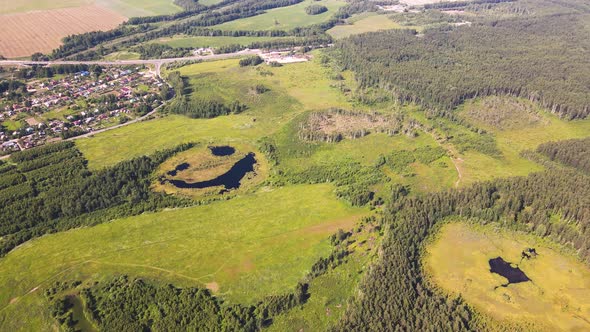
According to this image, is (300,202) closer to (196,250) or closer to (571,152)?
(196,250)

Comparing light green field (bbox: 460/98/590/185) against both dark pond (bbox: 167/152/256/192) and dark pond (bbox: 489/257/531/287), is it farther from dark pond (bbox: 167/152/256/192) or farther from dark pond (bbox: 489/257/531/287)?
dark pond (bbox: 167/152/256/192)

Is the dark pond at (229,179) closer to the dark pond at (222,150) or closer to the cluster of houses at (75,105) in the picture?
the dark pond at (222,150)

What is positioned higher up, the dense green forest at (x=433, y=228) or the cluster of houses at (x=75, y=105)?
the cluster of houses at (x=75, y=105)

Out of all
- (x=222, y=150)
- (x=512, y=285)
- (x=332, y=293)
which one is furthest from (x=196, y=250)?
(x=512, y=285)

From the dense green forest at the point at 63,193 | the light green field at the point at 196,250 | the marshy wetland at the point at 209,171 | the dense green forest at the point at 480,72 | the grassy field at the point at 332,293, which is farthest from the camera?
the dense green forest at the point at 480,72

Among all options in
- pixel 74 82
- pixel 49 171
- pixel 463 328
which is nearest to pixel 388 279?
pixel 463 328

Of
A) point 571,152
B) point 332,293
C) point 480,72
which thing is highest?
point 480,72

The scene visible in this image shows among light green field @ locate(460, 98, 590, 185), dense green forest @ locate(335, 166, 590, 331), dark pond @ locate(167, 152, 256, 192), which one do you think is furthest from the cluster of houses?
light green field @ locate(460, 98, 590, 185)

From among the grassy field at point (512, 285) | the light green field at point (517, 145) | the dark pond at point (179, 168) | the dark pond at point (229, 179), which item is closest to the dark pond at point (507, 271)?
the grassy field at point (512, 285)
